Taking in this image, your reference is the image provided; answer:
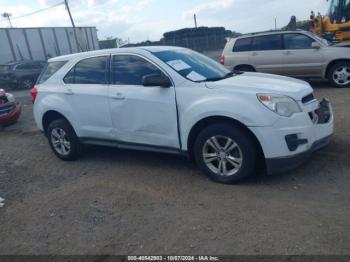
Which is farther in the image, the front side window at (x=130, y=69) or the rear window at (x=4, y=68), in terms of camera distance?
the rear window at (x=4, y=68)

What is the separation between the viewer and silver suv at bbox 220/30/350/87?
9.83 meters

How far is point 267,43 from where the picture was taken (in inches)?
422

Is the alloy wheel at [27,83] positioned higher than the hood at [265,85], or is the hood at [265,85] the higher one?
the hood at [265,85]

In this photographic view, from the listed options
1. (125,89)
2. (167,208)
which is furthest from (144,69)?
(167,208)

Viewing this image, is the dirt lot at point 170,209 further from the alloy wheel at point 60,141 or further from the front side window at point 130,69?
the front side window at point 130,69

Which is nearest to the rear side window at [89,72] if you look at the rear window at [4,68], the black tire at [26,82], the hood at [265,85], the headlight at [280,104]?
the hood at [265,85]

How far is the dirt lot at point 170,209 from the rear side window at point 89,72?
132 cm

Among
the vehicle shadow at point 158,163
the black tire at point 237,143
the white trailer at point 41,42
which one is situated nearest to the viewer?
the black tire at point 237,143

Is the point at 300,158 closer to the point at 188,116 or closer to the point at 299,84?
the point at 299,84

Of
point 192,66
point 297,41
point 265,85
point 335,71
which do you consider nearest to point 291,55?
point 297,41

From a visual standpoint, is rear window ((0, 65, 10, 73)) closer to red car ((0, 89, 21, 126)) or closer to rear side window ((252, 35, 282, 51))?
red car ((0, 89, 21, 126))

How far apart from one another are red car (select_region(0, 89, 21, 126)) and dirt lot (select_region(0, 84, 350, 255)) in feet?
12.6

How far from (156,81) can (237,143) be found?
128 cm

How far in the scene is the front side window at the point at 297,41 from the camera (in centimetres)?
1010
